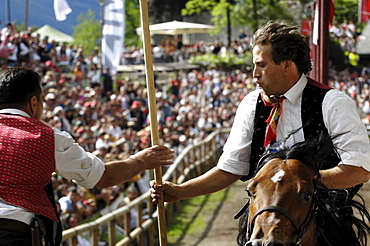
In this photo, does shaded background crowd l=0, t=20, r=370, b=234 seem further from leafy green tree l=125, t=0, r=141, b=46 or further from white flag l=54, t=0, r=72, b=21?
leafy green tree l=125, t=0, r=141, b=46

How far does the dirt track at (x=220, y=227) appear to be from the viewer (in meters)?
10.1

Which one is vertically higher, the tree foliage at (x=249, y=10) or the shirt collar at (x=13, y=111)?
the tree foliage at (x=249, y=10)

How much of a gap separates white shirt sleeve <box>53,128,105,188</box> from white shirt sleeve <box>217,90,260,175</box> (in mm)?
803

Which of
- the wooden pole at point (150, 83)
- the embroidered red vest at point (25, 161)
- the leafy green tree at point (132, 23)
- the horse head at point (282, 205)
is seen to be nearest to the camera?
the horse head at point (282, 205)

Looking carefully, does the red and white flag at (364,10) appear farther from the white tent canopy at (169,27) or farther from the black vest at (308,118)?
the black vest at (308,118)

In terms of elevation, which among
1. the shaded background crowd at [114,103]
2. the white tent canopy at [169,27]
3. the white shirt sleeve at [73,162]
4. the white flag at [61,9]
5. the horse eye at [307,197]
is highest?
the white flag at [61,9]

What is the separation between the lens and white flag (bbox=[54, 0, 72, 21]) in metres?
4.30

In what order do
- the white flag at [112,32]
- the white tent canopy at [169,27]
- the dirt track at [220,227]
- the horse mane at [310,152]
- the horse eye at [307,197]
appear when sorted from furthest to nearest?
the white flag at [112,32]
the dirt track at [220,227]
the white tent canopy at [169,27]
the horse mane at [310,152]
the horse eye at [307,197]

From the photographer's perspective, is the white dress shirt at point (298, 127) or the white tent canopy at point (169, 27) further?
the white tent canopy at point (169, 27)

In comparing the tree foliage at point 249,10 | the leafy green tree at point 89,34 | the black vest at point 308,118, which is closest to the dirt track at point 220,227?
the black vest at point 308,118

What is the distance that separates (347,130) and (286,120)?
0.37 metres

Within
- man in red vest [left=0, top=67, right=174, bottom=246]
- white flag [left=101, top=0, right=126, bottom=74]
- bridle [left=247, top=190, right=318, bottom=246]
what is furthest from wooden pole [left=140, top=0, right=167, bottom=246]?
white flag [left=101, top=0, right=126, bottom=74]

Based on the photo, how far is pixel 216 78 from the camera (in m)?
25.0

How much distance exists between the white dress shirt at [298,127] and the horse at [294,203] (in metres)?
0.16
